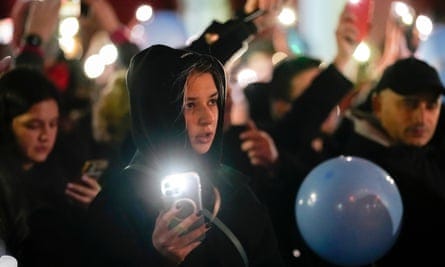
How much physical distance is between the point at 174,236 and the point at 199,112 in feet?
1.70

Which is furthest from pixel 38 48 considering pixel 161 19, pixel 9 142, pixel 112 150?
pixel 161 19

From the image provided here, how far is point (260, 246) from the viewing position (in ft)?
11.0

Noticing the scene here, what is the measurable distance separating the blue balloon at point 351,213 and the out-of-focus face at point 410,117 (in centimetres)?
61

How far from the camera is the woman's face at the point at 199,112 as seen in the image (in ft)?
10.4

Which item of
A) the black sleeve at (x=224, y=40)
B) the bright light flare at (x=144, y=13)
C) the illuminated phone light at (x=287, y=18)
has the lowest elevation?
the black sleeve at (x=224, y=40)

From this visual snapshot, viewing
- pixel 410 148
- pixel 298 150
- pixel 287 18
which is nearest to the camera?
pixel 410 148

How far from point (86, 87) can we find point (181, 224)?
3645 millimetres

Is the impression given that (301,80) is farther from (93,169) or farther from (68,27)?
(68,27)

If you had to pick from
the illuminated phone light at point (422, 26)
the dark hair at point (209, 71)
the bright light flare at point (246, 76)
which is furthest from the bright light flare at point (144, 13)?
the dark hair at point (209, 71)

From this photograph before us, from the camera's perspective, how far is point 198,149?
3.20 m

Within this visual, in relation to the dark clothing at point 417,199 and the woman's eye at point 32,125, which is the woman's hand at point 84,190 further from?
the dark clothing at point 417,199

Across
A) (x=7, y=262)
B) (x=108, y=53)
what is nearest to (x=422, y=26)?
(x=108, y=53)

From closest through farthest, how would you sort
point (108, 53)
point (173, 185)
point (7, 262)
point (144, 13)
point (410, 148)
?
point (173, 185)
point (7, 262)
point (410, 148)
point (108, 53)
point (144, 13)

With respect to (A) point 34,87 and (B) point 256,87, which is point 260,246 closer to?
(A) point 34,87
